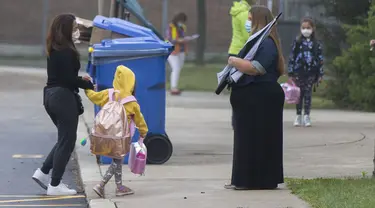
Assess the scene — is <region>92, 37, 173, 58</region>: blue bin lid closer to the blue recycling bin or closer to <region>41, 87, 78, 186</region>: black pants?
the blue recycling bin

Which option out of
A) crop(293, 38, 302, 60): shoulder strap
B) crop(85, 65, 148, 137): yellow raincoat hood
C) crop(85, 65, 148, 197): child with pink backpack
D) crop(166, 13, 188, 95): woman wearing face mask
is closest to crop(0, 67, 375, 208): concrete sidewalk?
crop(85, 65, 148, 197): child with pink backpack

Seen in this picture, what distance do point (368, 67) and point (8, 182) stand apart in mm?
8524

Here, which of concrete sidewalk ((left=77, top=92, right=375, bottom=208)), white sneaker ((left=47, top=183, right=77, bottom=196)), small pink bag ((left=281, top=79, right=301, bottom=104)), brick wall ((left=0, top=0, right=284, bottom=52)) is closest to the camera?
concrete sidewalk ((left=77, top=92, right=375, bottom=208))

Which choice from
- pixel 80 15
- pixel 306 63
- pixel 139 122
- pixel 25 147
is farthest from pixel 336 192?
pixel 80 15

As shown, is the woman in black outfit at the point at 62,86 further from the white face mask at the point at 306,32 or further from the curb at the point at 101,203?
the white face mask at the point at 306,32

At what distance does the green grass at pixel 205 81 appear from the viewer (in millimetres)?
17500

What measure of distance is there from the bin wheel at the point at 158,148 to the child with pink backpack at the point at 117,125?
5.24ft

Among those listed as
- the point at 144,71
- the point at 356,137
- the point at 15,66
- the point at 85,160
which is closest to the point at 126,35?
the point at 144,71

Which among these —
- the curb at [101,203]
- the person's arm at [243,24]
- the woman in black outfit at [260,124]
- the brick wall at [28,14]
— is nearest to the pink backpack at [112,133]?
the curb at [101,203]

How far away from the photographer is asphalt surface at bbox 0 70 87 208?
26.3 feet

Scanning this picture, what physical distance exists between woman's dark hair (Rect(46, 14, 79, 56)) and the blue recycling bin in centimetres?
132

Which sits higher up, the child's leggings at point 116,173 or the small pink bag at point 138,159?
the small pink bag at point 138,159

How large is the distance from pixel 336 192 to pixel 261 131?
877 millimetres

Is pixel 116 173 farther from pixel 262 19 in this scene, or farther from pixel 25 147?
pixel 25 147
